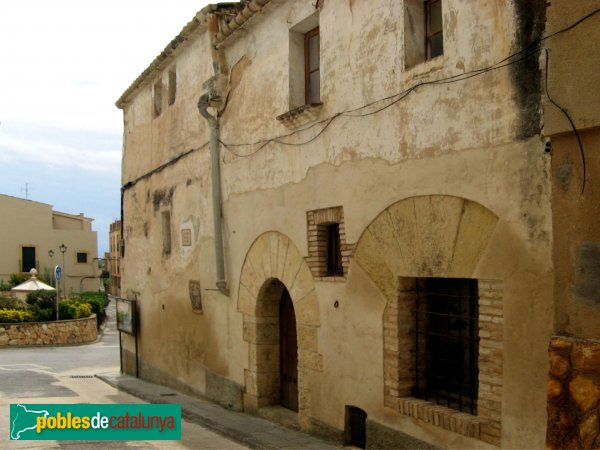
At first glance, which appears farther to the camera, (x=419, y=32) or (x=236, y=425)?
(x=236, y=425)

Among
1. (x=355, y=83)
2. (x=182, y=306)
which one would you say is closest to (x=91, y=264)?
(x=182, y=306)

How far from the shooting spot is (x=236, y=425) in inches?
354

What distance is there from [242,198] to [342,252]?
2.72 metres

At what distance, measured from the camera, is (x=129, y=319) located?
15.4m

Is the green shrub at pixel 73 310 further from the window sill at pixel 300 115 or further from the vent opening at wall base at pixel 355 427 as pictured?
the vent opening at wall base at pixel 355 427

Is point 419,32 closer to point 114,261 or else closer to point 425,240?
point 425,240

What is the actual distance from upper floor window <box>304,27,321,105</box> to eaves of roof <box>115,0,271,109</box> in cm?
81

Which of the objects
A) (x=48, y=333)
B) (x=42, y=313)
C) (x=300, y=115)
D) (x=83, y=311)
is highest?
(x=300, y=115)

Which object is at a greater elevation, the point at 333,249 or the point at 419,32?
the point at 419,32

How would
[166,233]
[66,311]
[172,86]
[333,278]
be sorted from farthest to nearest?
[66,311]
[166,233]
[172,86]
[333,278]

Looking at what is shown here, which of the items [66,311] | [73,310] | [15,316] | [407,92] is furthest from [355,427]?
[73,310]

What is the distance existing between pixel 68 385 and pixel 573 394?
1238 centimetres

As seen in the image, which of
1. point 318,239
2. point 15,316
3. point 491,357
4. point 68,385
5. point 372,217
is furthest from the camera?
point 15,316

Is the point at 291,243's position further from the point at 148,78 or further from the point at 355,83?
the point at 148,78
